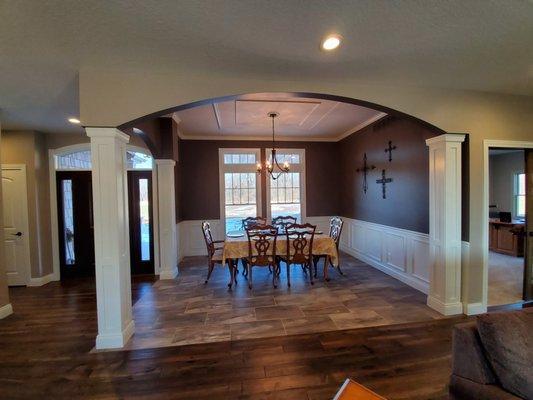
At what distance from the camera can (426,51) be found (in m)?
2.28

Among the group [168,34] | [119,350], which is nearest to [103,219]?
[119,350]

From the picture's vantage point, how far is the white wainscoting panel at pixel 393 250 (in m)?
3.89

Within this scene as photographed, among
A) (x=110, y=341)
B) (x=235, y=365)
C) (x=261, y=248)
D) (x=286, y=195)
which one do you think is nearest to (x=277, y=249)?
(x=261, y=248)

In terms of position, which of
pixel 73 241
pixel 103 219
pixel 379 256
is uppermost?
pixel 103 219

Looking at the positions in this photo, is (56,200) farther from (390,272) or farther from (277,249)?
(390,272)

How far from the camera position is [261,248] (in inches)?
161

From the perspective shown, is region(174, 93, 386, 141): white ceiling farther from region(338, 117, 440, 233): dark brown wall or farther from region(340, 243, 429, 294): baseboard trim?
region(340, 243, 429, 294): baseboard trim

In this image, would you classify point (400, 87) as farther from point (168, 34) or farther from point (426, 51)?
point (168, 34)

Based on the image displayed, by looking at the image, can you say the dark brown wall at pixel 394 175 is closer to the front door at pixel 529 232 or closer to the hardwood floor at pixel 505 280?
the front door at pixel 529 232

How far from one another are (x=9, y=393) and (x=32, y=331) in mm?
1155

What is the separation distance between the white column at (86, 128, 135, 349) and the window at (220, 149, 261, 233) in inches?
150

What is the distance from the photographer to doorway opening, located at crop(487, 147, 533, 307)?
3.55 metres

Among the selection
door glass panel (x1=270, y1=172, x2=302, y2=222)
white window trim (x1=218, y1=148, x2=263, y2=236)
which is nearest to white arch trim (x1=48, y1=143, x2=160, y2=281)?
white window trim (x1=218, y1=148, x2=263, y2=236)

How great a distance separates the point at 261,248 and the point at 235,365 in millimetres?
1942
